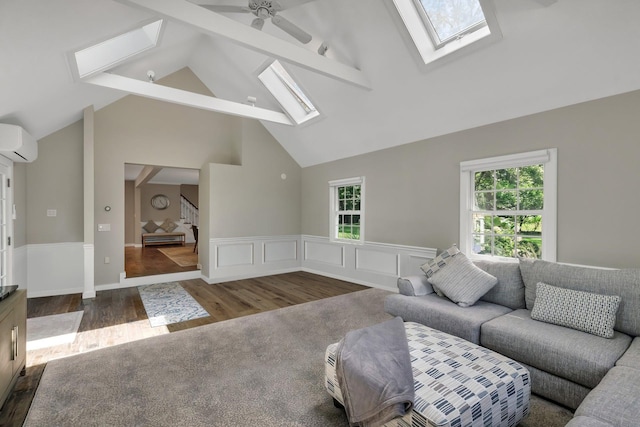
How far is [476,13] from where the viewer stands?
9.37 ft

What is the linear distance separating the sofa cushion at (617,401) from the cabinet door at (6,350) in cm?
322

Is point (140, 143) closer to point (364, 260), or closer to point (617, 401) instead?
point (364, 260)

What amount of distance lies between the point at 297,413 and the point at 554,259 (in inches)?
116

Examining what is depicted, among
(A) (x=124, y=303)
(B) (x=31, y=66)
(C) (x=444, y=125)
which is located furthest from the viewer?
(A) (x=124, y=303)

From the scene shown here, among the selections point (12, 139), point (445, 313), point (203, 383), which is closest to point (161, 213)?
point (12, 139)

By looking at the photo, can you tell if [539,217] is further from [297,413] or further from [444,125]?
[297,413]

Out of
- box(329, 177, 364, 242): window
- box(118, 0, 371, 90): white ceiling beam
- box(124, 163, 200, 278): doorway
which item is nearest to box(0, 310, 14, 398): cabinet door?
box(118, 0, 371, 90): white ceiling beam

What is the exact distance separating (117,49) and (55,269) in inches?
136

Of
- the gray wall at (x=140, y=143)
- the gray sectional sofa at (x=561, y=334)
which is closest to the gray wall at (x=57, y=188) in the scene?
the gray wall at (x=140, y=143)

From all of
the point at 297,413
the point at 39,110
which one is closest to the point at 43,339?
the point at 39,110

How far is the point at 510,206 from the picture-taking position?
3516 mm

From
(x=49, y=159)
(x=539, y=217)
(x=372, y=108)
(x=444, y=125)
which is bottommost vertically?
(x=539, y=217)

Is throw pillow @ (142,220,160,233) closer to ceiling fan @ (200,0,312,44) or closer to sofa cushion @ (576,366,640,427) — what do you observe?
ceiling fan @ (200,0,312,44)

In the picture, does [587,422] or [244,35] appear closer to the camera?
[587,422]
